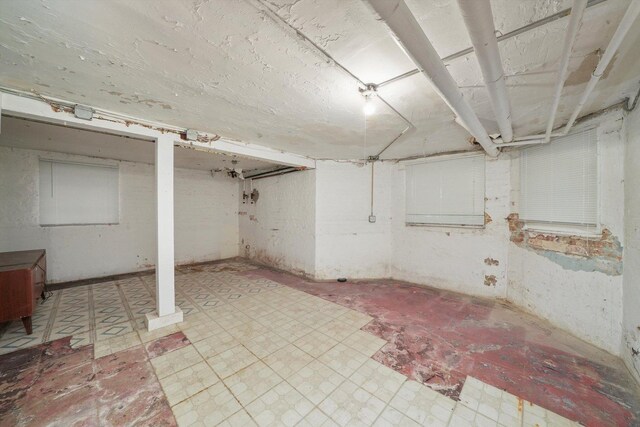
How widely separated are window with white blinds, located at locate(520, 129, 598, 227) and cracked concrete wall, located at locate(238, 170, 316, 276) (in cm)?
342

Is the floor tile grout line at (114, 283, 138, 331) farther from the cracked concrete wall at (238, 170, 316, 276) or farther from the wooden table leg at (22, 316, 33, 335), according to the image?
the cracked concrete wall at (238, 170, 316, 276)

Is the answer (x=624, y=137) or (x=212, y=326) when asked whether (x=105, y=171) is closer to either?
(x=212, y=326)

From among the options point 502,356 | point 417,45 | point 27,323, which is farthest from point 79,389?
point 502,356

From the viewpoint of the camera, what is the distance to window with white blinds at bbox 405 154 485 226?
389 cm

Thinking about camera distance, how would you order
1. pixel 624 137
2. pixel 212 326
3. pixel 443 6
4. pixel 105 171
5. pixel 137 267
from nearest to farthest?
1. pixel 443 6
2. pixel 624 137
3. pixel 212 326
4. pixel 105 171
5. pixel 137 267

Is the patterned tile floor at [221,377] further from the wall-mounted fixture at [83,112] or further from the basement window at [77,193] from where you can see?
the wall-mounted fixture at [83,112]

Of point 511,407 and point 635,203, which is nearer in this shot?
point 511,407

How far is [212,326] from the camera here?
287 cm

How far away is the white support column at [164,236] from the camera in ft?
9.16

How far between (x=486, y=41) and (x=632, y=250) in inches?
99.3

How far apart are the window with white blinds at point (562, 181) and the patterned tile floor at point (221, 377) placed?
7.26 ft

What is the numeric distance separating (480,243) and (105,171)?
24.0 feet

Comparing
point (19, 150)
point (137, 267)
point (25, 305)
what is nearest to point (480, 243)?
point (25, 305)

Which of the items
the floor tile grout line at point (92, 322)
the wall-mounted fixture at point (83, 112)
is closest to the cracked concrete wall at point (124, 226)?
the floor tile grout line at point (92, 322)
